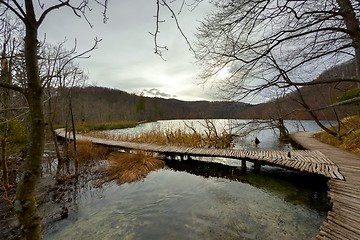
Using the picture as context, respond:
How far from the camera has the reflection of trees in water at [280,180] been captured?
6227 millimetres

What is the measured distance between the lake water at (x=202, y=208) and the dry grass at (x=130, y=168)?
575 millimetres

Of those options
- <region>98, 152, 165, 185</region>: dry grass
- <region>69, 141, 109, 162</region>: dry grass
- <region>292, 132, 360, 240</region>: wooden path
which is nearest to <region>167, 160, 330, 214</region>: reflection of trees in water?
<region>292, 132, 360, 240</region>: wooden path

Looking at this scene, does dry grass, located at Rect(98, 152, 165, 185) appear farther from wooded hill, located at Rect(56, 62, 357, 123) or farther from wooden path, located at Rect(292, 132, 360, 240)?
wooden path, located at Rect(292, 132, 360, 240)

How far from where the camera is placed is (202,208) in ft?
19.1

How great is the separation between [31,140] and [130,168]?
354 inches

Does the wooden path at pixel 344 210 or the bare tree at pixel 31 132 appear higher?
the bare tree at pixel 31 132

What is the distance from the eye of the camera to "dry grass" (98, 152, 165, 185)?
8.59m

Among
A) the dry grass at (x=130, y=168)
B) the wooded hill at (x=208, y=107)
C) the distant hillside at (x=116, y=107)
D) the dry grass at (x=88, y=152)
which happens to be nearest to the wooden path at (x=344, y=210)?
the wooded hill at (x=208, y=107)

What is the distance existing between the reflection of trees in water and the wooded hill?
2.70m

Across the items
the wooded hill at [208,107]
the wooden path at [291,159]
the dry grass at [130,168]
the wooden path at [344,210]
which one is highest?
the wooded hill at [208,107]

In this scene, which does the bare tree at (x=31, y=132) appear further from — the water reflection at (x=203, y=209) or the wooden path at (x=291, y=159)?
the wooden path at (x=291, y=159)

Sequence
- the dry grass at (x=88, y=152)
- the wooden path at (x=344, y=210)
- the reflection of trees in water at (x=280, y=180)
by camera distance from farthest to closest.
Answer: the dry grass at (x=88, y=152)
the reflection of trees in water at (x=280, y=180)
the wooden path at (x=344, y=210)

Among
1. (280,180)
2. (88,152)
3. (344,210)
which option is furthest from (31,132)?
(88,152)

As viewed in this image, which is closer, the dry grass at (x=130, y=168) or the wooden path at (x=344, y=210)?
the wooden path at (x=344, y=210)
